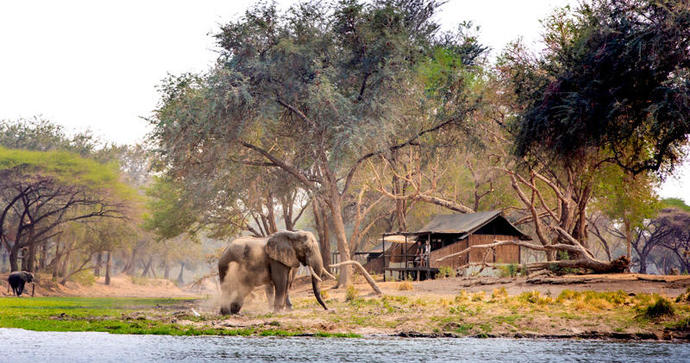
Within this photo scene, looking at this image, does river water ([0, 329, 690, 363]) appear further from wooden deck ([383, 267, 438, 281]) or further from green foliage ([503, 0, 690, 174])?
wooden deck ([383, 267, 438, 281])

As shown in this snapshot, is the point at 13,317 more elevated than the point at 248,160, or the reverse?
the point at 248,160

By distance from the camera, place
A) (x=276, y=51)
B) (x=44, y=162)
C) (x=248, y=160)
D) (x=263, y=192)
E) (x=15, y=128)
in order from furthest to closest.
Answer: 1. (x=15, y=128)
2. (x=44, y=162)
3. (x=263, y=192)
4. (x=248, y=160)
5. (x=276, y=51)

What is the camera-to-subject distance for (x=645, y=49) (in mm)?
22047

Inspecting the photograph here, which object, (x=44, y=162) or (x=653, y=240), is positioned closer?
(x=44, y=162)

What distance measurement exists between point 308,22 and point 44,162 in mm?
26268

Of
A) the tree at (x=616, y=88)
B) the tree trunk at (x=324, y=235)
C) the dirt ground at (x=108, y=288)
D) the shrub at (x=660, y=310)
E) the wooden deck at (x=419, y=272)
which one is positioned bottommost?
the dirt ground at (x=108, y=288)

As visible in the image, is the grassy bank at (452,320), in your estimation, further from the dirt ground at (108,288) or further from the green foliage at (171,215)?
the dirt ground at (108,288)

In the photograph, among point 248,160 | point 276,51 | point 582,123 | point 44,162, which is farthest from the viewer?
point 44,162

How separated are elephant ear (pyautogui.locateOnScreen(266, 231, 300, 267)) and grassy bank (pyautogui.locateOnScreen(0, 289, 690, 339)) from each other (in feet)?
5.37

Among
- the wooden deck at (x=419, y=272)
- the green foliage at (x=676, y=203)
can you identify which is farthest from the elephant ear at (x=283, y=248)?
the green foliage at (x=676, y=203)

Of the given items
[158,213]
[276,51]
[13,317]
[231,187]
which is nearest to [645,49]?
[276,51]

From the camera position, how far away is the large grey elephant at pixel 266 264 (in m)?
21.9

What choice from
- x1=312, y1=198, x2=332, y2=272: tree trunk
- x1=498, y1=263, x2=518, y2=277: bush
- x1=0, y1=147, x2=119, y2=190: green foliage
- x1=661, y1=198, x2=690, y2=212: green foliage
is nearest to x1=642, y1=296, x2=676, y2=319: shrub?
x1=498, y1=263, x2=518, y2=277: bush

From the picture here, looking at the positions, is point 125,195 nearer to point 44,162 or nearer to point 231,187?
point 44,162
